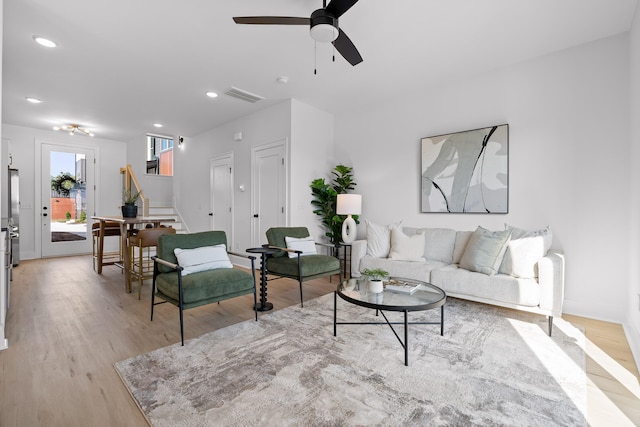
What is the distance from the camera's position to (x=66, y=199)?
6902mm

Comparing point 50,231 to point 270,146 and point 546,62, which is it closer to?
point 270,146

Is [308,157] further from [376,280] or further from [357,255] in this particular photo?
[376,280]

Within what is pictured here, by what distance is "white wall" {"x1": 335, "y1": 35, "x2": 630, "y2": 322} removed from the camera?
299cm

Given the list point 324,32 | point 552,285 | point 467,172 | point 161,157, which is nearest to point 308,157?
point 467,172

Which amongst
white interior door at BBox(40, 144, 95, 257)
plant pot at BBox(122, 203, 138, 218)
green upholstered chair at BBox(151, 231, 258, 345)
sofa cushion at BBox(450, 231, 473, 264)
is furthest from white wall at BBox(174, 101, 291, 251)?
sofa cushion at BBox(450, 231, 473, 264)

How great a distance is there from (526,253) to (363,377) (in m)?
2.09

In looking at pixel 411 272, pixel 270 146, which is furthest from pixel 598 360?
pixel 270 146

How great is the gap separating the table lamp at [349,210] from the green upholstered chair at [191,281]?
79.2 inches

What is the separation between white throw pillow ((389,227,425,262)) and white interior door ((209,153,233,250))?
136 inches

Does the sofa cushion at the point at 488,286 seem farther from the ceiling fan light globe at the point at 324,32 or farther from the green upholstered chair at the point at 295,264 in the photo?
the ceiling fan light globe at the point at 324,32

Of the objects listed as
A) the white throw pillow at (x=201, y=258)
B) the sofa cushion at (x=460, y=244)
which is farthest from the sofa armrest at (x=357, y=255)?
the white throw pillow at (x=201, y=258)

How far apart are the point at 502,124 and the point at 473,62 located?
0.82m

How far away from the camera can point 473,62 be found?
355cm

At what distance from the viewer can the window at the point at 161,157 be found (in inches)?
383
